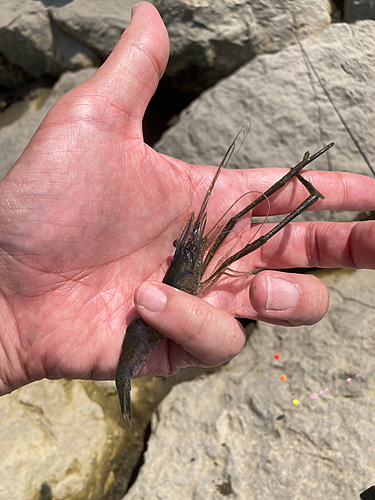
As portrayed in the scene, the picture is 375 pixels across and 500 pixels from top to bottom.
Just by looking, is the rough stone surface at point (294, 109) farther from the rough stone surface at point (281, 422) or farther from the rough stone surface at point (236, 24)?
the rough stone surface at point (281, 422)

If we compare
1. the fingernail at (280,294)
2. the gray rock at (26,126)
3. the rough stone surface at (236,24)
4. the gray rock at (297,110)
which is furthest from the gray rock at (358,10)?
the fingernail at (280,294)

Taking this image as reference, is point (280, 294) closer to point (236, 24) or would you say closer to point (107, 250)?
point (107, 250)

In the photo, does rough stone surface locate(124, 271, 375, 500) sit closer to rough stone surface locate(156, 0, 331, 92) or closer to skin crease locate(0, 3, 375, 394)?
skin crease locate(0, 3, 375, 394)

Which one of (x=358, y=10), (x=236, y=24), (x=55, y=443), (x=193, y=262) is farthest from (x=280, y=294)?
(x=358, y=10)

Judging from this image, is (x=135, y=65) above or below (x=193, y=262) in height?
above

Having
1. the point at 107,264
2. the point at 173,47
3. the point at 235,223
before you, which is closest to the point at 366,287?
the point at 235,223

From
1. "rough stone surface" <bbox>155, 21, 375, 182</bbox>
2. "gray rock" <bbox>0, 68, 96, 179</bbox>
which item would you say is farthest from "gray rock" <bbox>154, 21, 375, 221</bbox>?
"gray rock" <bbox>0, 68, 96, 179</bbox>

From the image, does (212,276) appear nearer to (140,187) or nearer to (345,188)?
(140,187)
